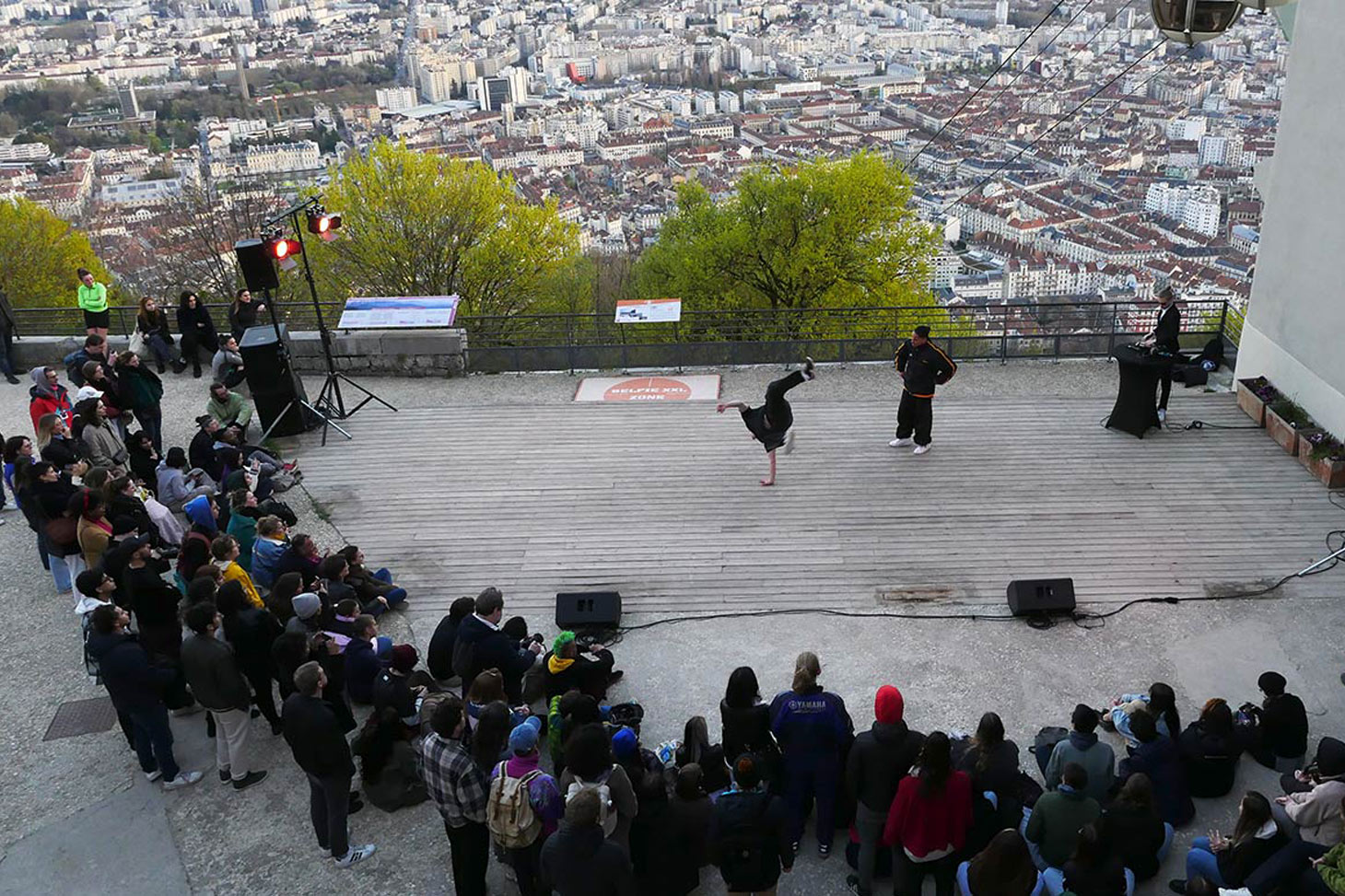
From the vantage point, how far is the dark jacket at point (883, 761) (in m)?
6.65

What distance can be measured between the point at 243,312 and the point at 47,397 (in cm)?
393

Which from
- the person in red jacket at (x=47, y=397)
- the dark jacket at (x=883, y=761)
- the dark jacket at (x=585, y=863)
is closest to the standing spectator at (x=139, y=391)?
the person in red jacket at (x=47, y=397)

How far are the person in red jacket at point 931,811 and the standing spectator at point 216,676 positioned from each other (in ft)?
14.6

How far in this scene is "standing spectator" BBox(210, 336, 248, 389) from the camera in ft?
47.2

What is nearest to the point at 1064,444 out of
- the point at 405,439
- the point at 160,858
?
the point at 405,439

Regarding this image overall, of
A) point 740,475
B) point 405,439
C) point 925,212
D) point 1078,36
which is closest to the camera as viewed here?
point 740,475

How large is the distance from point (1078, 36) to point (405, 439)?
205 meters

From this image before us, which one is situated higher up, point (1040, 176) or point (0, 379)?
point (0, 379)

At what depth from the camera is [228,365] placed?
14586 mm

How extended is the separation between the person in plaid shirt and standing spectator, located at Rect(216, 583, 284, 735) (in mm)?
2043

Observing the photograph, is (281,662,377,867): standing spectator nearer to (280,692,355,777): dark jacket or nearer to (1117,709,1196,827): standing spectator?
(280,692,355,777): dark jacket

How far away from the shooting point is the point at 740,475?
13.0 meters

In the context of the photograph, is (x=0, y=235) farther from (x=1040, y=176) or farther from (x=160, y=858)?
(x=1040, y=176)

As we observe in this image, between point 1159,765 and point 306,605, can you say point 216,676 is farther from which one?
point 1159,765
